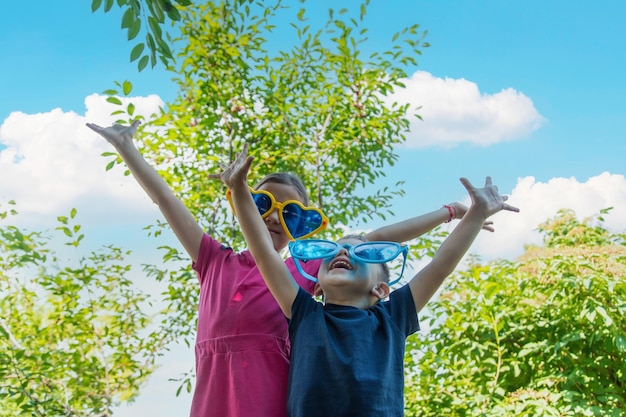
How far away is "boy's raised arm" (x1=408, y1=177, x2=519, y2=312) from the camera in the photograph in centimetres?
145

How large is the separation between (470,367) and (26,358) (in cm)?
222

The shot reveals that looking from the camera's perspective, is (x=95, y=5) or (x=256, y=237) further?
(x=95, y=5)

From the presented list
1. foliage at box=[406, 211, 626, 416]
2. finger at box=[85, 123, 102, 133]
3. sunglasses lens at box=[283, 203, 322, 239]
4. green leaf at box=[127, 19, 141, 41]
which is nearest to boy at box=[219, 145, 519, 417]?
sunglasses lens at box=[283, 203, 322, 239]

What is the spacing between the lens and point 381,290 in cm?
147

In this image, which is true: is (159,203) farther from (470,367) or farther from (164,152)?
(164,152)

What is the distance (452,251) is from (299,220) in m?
0.39

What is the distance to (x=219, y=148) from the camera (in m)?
4.28

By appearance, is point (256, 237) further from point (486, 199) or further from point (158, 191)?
point (486, 199)

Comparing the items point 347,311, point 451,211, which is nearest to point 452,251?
point 347,311

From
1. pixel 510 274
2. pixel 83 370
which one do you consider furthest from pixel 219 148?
pixel 510 274

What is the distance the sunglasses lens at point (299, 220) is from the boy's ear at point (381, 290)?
264 millimetres

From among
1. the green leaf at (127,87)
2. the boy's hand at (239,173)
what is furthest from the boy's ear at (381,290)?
the green leaf at (127,87)

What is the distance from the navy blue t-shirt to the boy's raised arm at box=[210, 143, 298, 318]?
Result: 34 mm

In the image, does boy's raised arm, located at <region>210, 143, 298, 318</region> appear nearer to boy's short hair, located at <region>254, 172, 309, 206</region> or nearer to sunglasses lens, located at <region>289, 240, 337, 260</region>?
sunglasses lens, located at <region>289, 240, 337, 260</region>
